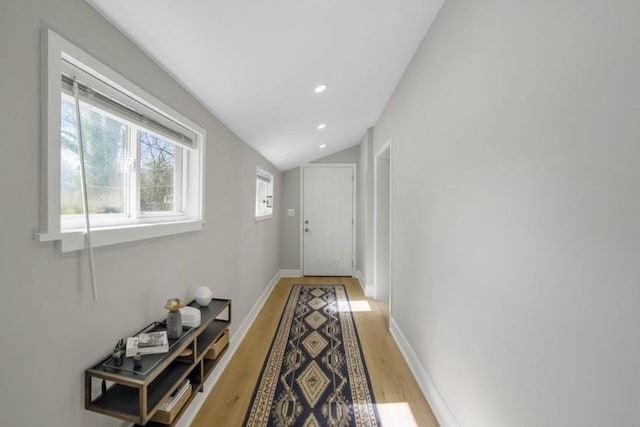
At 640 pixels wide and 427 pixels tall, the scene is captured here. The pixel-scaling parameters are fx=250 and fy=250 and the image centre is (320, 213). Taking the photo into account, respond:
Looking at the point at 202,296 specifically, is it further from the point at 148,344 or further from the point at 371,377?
the point at 371,377

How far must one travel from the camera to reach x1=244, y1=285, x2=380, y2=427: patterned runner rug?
1.57 metres

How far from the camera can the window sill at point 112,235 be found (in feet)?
2.57

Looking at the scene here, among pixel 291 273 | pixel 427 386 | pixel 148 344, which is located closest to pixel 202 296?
pixel 148 344

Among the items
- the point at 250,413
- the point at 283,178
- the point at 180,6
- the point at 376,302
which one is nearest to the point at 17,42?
the point at 180,6

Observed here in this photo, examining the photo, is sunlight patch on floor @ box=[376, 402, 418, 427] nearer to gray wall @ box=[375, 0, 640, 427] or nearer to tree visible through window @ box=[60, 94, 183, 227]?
gray wall @ box=[375, 0, 640, 427]

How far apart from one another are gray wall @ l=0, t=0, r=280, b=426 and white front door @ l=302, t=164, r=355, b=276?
3.38 m

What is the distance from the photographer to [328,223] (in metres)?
Result: 4.73

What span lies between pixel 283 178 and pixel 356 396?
3.67m

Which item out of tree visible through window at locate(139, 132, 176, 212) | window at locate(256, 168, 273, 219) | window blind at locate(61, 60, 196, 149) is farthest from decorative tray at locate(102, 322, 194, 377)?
window at locate(256, 168, 273, 219)

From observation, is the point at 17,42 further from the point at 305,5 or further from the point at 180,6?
the point at 305,5

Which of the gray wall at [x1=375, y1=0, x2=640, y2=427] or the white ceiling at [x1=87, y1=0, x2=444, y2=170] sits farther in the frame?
the white ceiling at [x1=87, y1=0, x2=444, y2=170]

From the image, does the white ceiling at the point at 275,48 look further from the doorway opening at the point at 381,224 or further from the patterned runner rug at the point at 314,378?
the patterned runner rug at the point at 314,378

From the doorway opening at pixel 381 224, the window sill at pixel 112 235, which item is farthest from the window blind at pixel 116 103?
the doorway opening at pixel 381 224

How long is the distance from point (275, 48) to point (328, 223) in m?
3.57
